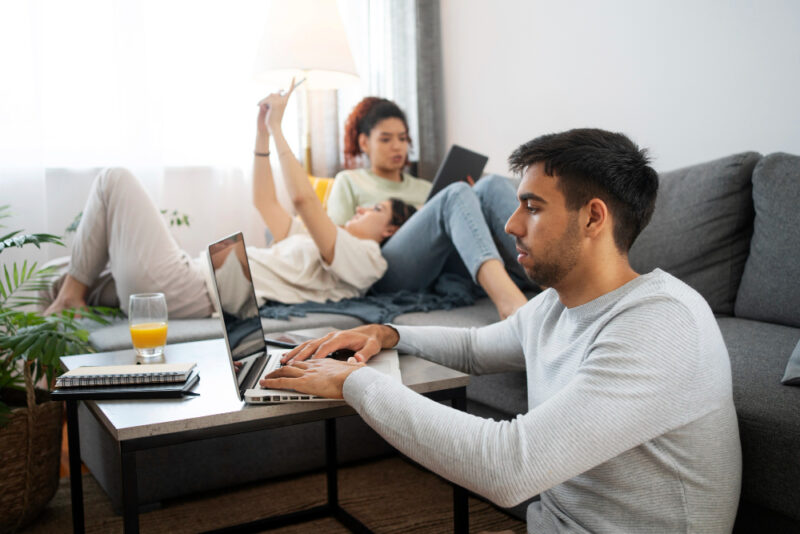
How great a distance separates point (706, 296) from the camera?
192 centimetres

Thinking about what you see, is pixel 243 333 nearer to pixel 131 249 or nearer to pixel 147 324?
pixel 147 324

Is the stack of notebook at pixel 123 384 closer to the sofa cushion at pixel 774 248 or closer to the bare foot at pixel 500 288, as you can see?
the bare foot at pixel 500 288

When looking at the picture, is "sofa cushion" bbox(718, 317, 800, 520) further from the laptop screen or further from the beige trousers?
the beige trousers

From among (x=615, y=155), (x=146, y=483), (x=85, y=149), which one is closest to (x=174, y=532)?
(x=146, y=483)

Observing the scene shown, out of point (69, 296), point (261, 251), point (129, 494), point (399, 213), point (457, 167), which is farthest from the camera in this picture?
point (399, 213)

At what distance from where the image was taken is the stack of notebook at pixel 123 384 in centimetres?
111

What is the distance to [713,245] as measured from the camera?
1940mm

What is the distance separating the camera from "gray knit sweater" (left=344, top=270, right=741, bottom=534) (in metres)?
0.83

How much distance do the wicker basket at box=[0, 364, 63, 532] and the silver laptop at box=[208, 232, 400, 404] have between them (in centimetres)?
62

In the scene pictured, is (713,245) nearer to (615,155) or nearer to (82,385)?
(615,155)

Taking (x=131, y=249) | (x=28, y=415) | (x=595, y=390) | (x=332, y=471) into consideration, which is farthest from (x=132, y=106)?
(x=595, y=390)

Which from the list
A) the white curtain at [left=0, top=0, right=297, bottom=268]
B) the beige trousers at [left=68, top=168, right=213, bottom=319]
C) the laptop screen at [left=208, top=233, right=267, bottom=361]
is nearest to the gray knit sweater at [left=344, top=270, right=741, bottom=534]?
the laptop screen at [left=208, top=233, right=267, bottom=361]

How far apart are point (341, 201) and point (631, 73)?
1.26 metres

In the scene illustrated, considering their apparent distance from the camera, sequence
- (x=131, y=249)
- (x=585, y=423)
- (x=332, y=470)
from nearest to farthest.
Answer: (x=585, y=423), (x=332, y=470), (x=131, y=249)
